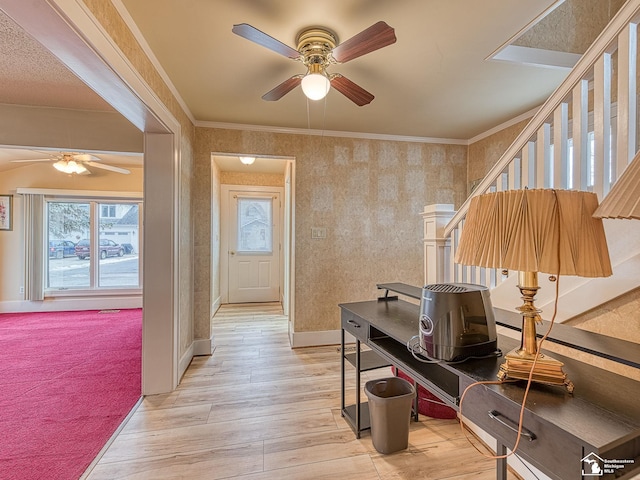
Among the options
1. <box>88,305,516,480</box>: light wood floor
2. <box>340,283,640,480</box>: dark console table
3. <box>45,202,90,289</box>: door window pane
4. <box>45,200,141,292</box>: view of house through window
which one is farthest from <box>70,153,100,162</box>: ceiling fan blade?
<box>340,283,640,480</box>: dark console table

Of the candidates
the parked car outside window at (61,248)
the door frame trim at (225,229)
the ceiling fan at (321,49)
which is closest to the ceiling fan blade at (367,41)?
the ceiling fan at (321,49)

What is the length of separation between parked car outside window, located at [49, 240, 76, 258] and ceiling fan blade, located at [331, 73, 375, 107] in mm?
5251

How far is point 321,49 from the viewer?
174 cm

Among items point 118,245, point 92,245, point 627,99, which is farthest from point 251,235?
point 627,99

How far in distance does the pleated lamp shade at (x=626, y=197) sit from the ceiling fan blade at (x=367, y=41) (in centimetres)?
114

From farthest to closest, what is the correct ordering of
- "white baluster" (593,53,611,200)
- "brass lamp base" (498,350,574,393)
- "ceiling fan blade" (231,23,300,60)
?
"ceiling fan blade" (231,23,300,60), "white baluster" (593,53,611,200), "brass lamp base" (498,350,574,393)

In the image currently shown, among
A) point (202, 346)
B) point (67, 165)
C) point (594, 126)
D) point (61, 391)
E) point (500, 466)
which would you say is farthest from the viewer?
point (67, 165)

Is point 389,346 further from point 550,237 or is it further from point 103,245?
Answer: point 103,245

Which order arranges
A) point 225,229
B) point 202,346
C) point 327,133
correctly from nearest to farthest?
1. point 202,346
2. point 327,133
3. point 225,229

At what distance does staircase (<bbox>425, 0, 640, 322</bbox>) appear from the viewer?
1084 millimetres

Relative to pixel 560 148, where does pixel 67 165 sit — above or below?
above

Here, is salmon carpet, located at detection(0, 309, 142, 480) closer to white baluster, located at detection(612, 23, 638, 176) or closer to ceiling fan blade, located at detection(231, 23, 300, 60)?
ceiling fan blade, located at detection(231, 23, 300, 60)

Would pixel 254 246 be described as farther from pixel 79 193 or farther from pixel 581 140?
pixel 581 140

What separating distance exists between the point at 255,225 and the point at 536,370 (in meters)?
5.05
